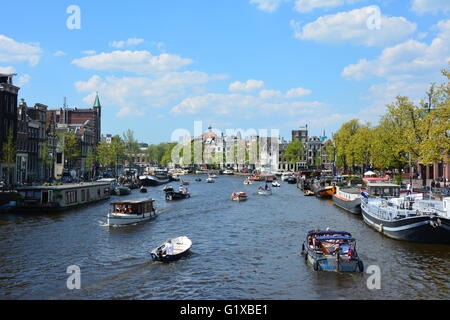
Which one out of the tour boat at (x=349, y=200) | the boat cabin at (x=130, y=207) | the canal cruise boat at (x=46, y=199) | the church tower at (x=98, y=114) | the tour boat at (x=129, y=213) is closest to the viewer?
the tour boat at (x=129, y=213)

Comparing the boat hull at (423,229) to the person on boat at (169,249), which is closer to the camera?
the person on boat at (169,249)

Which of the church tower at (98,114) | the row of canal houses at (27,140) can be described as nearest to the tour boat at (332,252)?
the row of canal houses at (27,140)

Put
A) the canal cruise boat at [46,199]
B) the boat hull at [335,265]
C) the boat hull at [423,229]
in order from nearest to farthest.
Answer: the boat hull at [335,265]
the boat hull at [423,229]
the canal cruise boat at [46,199]

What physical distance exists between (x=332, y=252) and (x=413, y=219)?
11.2m

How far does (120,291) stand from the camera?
1070 inches

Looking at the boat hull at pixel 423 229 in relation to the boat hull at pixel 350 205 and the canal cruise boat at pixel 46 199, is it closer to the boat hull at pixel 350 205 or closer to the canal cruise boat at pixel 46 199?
the boat hull at pixel 350 205

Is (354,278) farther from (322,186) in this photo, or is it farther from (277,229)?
(322,186)

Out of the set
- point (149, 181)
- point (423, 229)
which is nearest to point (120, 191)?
point (149, 181)

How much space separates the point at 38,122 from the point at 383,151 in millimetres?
74132

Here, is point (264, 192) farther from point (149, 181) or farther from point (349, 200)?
point (149, 181)

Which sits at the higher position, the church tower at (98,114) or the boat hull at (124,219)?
the church tower at (98,114)

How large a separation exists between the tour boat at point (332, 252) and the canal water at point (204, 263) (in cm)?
68

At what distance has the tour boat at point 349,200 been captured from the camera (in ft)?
209
